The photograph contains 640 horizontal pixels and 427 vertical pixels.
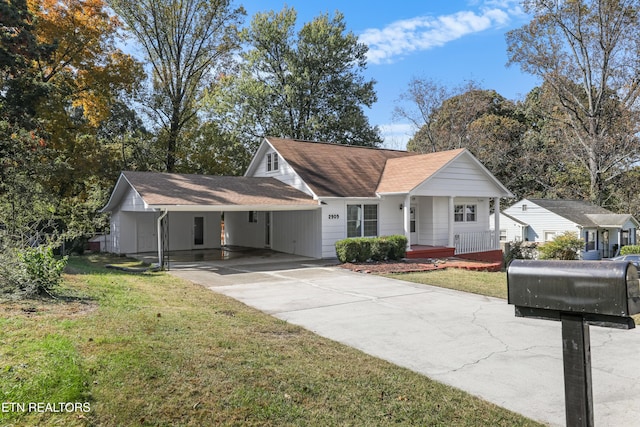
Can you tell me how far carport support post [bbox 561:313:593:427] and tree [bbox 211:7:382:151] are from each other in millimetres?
33406

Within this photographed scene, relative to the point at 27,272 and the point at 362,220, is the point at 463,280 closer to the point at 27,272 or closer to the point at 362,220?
the point at 362,220

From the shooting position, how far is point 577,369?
2.25 metres

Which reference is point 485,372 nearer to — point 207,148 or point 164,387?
point 164,387

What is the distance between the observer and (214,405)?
3.82m

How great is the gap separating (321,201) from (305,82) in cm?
2071

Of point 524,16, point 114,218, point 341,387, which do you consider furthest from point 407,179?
point 524,16

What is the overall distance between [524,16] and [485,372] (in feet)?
116

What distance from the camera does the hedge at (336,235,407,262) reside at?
1627 cm

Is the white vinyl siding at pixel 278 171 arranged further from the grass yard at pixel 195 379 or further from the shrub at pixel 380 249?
the grass yard at pixel 195 379

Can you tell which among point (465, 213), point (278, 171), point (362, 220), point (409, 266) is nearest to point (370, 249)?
point (409, 266)

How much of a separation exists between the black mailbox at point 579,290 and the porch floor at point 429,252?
53.1 ft

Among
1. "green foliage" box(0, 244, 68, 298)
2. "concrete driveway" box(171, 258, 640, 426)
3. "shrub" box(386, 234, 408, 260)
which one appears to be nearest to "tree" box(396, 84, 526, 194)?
"shrub" box(386, 234, 408, 260)

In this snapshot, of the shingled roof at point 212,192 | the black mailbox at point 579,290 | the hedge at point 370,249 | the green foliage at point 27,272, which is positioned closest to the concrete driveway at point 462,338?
the black mailbox at point 579,290

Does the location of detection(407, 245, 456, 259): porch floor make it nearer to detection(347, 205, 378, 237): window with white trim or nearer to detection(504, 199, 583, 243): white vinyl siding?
detection(347, 205, 378, 237): window with white trim
